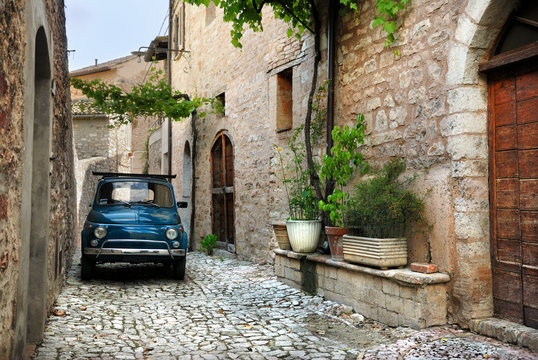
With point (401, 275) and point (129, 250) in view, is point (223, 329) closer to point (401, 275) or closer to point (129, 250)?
point (401, 275)

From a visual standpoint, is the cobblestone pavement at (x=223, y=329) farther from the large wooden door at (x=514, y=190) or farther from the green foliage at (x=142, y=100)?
the green foliage at (x=142, y=100)

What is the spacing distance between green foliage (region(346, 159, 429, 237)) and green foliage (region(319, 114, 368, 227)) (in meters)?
0.24

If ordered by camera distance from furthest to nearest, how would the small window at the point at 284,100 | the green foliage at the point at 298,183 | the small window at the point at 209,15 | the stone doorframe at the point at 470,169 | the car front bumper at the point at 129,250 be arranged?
the small window at the point at 209,15 → the small window at the point at 284,100 → the car front bumper at the point at 129,250 → the green foliage at the point at 298,183 → the stone doorframe at the point at 470,169

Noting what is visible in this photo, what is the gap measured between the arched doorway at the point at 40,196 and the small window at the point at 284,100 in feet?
13.4

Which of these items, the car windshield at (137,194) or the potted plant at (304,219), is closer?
the potted plant at (304,219)

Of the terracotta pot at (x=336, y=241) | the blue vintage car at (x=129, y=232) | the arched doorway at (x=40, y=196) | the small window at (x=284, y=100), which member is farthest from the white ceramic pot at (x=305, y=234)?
the arched doorway at (x=40, y=196)

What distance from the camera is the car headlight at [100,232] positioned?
20.7 feet

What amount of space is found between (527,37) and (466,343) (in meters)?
2.39

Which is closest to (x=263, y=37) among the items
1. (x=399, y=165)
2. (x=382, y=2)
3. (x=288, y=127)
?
(x=288, y=127)

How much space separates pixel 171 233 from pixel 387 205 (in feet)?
11.0

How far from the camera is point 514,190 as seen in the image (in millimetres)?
3736

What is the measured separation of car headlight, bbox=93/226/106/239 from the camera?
6.31 m

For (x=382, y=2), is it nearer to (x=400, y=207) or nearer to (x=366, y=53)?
(x=366, y=53)

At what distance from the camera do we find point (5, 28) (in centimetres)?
237
